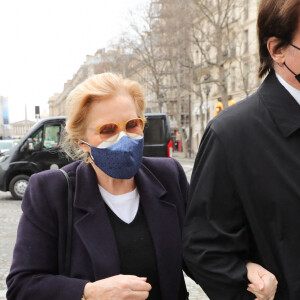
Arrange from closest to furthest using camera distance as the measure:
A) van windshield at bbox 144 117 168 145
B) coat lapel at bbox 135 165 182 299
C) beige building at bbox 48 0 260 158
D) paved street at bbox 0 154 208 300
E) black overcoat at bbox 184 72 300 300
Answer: black overcoat at bbox 184 72 300 300 < coat lapel at bbox 135 165 182 299 < paved street at bbox 0 154 208 300 < van windshield at bbox 144 117 168 145 < beige building at bbox 48 0 260 158

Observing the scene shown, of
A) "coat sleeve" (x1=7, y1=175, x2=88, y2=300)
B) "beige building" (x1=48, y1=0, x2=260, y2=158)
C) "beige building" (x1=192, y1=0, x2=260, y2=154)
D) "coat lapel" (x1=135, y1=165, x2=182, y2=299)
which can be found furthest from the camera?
"beige building" (x1=192, y1=0, x2=260, y2=154)

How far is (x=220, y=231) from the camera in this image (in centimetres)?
148

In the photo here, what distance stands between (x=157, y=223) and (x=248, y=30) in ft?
125

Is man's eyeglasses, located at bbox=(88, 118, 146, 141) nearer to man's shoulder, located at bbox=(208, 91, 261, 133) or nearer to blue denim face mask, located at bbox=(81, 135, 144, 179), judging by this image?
blue denim face mask, located at bbox=(81, 135, 144, 179)

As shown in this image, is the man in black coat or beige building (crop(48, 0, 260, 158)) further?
beige building (crop(48, 0, 260, 158))

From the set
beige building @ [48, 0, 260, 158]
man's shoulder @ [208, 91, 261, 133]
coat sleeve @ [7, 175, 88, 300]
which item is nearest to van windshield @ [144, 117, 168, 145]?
coat sleeve @ [7, 175, 88, 300]

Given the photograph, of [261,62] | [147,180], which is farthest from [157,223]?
[261,62]

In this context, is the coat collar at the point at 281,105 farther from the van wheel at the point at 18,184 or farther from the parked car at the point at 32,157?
the van wheel at the point at 18,184

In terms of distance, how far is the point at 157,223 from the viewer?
6.30 feet

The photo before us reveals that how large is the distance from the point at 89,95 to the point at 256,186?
2.82ft

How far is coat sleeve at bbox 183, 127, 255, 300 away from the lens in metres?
1.48

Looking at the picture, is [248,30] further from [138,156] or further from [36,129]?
[138,156]

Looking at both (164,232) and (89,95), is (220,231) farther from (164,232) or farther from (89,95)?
(89,95)

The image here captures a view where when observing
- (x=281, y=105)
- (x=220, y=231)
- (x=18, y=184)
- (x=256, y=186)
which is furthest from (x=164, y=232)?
(x=18, y=184)
